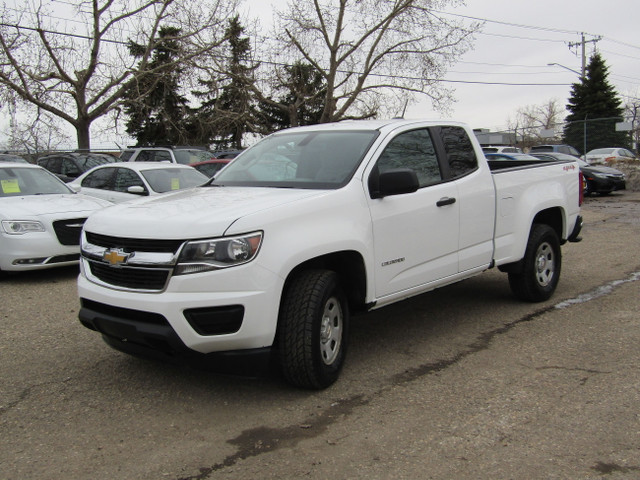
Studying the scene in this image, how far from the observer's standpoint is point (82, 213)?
8.03 meters

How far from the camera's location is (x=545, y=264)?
21.2 feet

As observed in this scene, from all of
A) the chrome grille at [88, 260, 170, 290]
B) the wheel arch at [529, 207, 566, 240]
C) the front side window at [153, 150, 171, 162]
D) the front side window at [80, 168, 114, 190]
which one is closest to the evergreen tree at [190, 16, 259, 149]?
the front side window at [153, 150, 171, 162]

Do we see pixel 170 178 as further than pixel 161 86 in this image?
No

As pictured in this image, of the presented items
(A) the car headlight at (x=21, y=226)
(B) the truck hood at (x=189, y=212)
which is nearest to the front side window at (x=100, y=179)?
(A) the car headlight at (x=21, y=226)

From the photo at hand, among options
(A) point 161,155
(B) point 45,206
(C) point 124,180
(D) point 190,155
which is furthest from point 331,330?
(D) point 190,155

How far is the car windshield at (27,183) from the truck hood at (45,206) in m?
0.22

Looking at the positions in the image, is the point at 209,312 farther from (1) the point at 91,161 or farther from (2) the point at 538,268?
(1) the point at 91,161

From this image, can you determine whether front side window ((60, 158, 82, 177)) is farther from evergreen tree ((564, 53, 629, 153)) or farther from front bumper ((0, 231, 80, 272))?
evergreen tree ((564, 53, 629, 153))

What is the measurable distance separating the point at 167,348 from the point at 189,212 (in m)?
0.85

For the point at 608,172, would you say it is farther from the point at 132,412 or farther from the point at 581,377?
the point at 132,412

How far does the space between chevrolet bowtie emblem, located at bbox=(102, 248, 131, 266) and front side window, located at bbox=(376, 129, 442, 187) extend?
196 cm

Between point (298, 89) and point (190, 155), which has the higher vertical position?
point (298, 89)

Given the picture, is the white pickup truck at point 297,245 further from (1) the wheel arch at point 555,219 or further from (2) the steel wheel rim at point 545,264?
(1) the wheel arch at point 555,219

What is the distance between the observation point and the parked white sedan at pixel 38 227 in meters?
7.58
